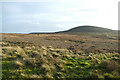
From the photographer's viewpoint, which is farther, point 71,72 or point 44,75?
point 71,72

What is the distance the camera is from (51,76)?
7688 mm

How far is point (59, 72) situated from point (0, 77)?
4671mm

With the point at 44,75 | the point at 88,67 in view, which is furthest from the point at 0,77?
the point at 88,67

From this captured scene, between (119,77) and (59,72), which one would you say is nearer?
(119,77)

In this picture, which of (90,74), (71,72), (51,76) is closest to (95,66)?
(90,74)

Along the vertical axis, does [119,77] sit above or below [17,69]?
below

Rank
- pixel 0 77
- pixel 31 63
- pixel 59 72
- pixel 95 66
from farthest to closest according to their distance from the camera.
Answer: pixel 95 66, pixel 31 63, pixel 59 72, pixel 0 77

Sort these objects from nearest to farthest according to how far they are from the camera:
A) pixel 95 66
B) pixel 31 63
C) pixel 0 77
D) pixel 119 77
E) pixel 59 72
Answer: pixel 0 77
pixel 119 77
pixel 59 72
pixel 31 63
pixel 95 66

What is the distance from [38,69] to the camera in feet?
28.4

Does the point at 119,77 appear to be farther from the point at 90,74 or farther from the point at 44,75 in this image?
the point at 44,75

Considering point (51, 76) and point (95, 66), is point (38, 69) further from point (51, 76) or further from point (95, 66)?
point (95, 66)

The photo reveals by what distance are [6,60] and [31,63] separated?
2844 mm

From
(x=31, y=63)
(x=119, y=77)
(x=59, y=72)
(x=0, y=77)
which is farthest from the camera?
(x=31, y=63)

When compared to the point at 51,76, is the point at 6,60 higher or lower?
higher
